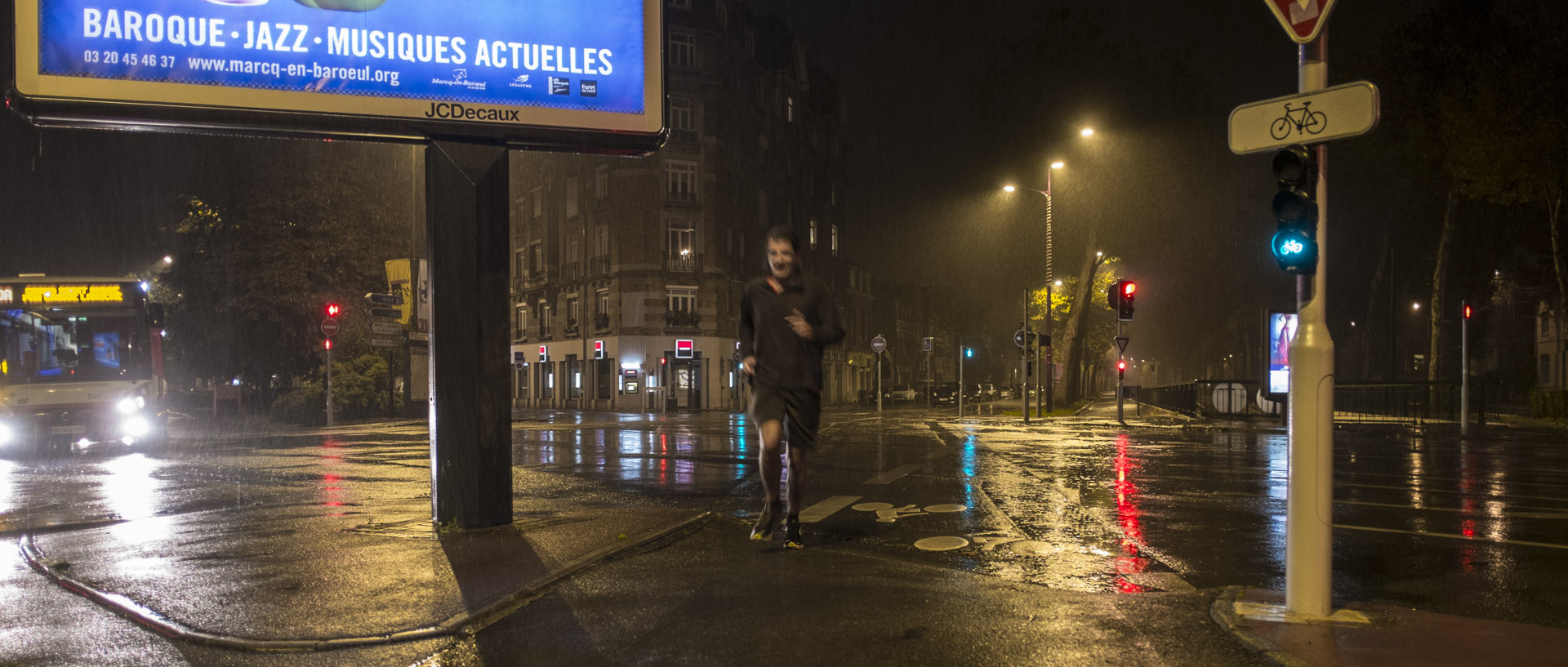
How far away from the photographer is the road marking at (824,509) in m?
7.50

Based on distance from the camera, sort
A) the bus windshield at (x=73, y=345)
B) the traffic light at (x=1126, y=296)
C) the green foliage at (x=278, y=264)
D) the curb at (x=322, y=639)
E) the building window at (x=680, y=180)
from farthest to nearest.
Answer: the building window at (x=680, y=180) < the green foliage at (x=278, y=264) < the traffic light at (x=1126, y=296) < the bus windshield at (x=73, y=345) < the curb at (x=322, y=639)

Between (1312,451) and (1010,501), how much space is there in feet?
14.6

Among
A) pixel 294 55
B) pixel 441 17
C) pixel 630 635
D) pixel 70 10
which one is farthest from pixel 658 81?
pixel 630 635

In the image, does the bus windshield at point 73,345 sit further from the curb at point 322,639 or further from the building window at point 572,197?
the building window at point 572,197

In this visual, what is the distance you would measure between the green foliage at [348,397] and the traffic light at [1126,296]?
2560 centimetres

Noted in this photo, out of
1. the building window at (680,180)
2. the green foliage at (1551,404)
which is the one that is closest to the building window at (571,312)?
the building window at (680,180)

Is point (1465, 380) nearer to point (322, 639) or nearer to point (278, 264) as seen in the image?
point (322, 639)

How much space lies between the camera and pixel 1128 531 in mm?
7152

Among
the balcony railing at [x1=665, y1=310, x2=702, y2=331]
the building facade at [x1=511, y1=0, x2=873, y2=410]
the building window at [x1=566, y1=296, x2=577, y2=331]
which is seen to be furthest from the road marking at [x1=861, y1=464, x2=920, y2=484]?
the building window at [x1=566, y1=296, x2=577, y2=331]

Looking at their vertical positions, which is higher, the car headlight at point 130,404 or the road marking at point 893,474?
the car headlight at point 130,404

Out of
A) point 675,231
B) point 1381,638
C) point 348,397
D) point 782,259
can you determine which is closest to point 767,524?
point 782,259

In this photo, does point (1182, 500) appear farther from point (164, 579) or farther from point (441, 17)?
point (164, 579)

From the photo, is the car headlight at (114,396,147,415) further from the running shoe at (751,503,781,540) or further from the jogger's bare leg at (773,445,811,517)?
the jogger's bare leg at (773,445,811,517)

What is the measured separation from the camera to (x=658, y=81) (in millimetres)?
6816
